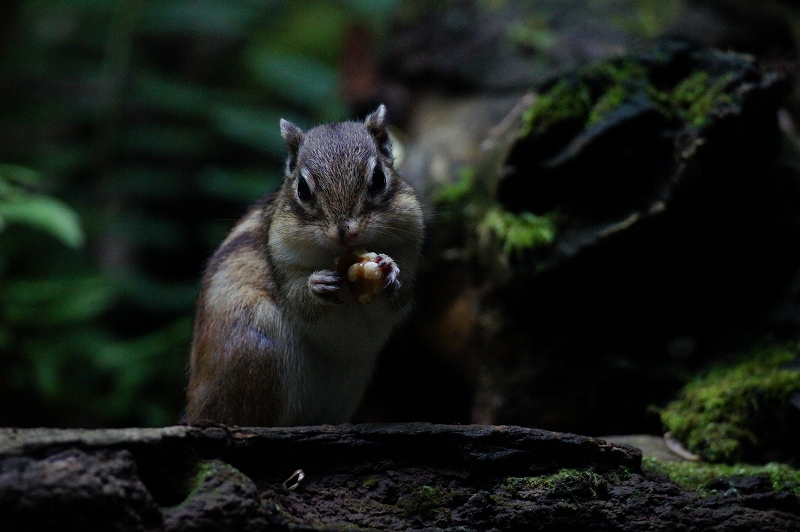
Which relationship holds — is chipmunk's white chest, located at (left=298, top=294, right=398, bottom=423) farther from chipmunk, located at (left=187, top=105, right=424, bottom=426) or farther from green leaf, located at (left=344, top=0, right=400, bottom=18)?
green leaf, located at (left=344, top=0, right=400, bottom=18)

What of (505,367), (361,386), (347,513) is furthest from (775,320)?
(347,513)

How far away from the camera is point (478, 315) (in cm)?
588

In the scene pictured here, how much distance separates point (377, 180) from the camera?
415cm

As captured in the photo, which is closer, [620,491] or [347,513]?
[347,513]

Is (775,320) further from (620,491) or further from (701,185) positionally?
(620,491)

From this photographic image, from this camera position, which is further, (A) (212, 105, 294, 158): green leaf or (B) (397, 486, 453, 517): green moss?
(A) (212, 105, 294, 158): green leaf

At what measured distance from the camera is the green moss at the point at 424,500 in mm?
3189

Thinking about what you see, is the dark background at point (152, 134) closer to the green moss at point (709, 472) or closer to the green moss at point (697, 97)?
the green moss at point (697, 97)

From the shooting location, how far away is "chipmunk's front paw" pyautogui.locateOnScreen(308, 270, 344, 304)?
12.9 ft

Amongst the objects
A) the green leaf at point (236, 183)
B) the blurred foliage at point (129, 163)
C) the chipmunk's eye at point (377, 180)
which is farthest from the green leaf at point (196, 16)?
the chipmunk's eye at point (377, 180)

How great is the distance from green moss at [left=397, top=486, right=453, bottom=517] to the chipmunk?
40.6 inches

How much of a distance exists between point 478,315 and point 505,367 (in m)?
0.44

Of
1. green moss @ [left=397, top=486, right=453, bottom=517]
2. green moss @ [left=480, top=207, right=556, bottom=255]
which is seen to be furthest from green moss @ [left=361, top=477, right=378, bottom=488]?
green moss @ [left=480, top=207, right=556, bottom=255]

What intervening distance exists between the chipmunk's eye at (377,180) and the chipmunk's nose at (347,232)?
0.31 m
